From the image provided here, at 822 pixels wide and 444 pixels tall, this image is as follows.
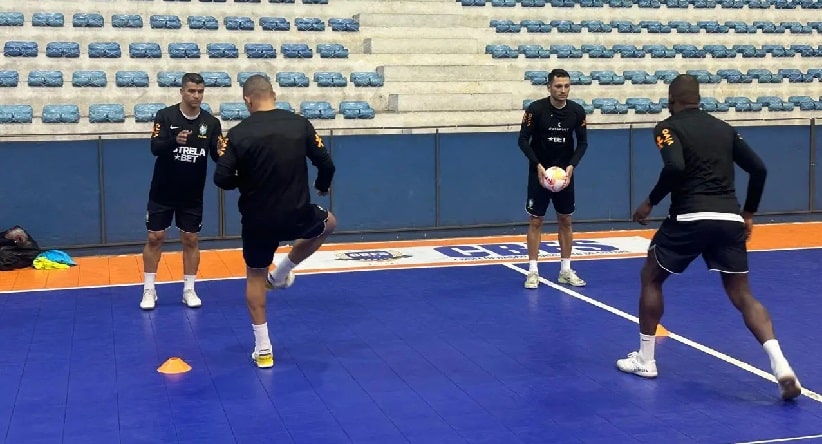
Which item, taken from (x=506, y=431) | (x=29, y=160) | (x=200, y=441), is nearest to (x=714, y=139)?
(x=506, y=431)

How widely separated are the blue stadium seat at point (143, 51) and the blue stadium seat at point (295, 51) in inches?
110

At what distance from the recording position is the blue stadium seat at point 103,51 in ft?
69.8

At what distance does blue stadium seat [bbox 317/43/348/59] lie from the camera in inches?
903

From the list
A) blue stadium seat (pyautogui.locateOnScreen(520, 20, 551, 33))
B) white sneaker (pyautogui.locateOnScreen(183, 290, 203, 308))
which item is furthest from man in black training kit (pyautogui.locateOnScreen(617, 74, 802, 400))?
blue stadium seat (pyautogui.locateOnScreen(520, 20, 551, 33))

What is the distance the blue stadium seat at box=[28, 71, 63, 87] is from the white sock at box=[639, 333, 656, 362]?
15.9 meters

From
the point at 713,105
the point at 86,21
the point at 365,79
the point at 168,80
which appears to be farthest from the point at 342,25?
the point at 713,105

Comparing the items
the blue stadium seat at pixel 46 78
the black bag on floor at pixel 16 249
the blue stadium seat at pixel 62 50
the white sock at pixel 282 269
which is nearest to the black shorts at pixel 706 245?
the white sock at pixel 282 269

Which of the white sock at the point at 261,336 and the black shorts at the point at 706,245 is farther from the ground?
the black shorts at the point at 706,245

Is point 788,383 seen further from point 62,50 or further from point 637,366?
point 62,50

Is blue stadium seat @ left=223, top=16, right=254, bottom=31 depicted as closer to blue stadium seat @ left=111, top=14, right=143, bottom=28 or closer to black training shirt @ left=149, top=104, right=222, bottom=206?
blue stadium seat @ left=111, top=14, right=143, bottom=28

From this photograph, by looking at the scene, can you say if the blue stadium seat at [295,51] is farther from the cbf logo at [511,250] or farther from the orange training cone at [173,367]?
the orange training cone at [173,367]

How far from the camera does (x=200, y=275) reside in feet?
43.9

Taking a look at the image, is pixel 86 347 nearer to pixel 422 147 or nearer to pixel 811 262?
pixel 422 147

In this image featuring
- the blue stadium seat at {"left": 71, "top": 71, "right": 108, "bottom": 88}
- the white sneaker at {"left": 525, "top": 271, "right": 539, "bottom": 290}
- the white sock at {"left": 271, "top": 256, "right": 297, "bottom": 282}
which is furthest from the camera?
the blue stadium seat at {"left": 71, "top": 71, "right": 108, "bottom": 88}
